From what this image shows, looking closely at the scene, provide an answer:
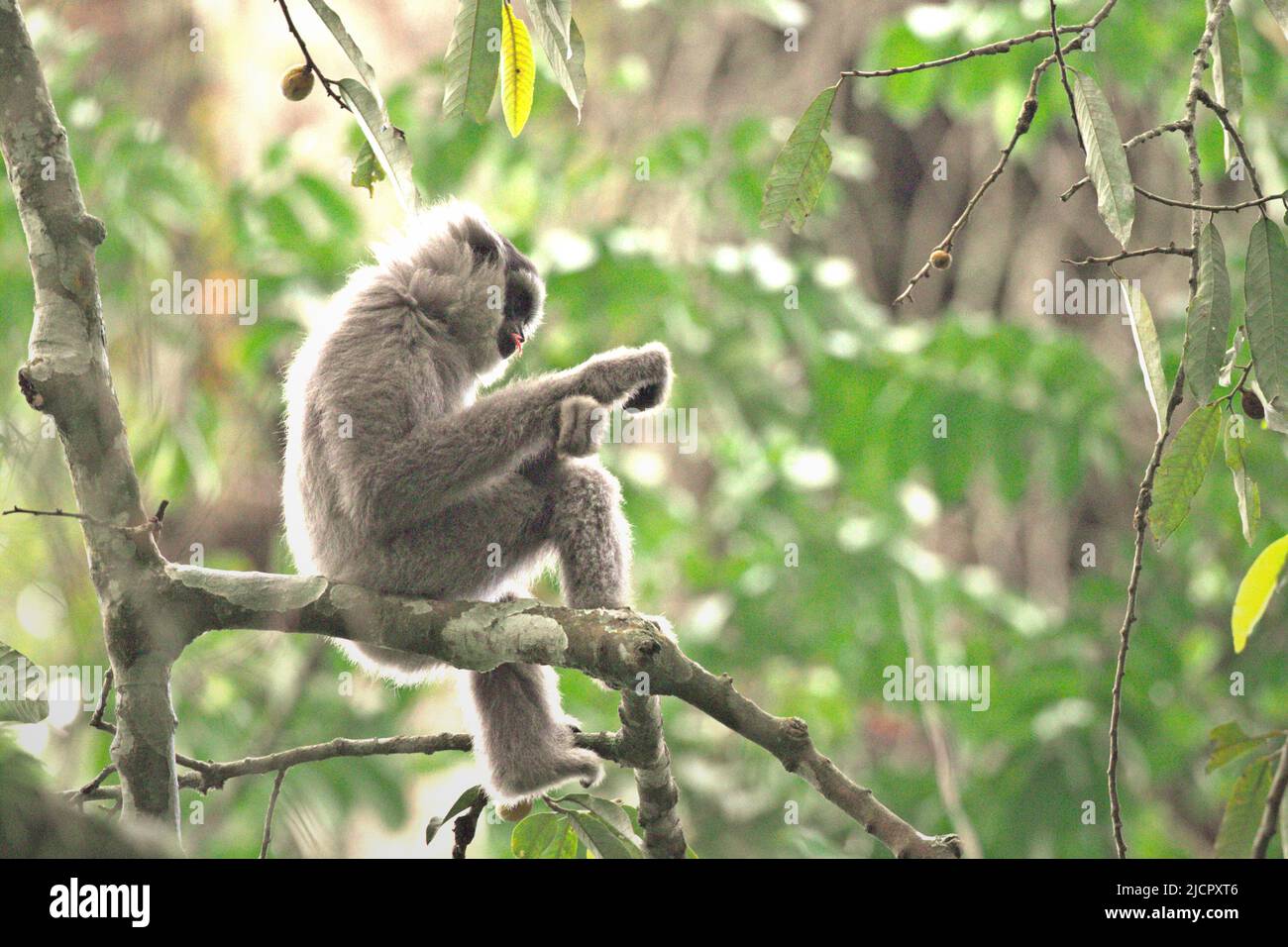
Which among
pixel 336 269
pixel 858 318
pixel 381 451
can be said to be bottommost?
pixel 381 451

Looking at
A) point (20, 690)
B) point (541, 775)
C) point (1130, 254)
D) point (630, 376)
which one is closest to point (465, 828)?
point (541, 775)

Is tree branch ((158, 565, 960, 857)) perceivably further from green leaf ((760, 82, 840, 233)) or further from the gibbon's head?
the gibbon's head

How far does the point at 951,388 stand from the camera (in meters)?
6.77

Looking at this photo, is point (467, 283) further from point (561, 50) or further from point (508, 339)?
point (561, 50)

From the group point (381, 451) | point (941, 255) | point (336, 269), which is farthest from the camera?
point (336, 269)

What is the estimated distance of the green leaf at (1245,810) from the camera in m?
3.01

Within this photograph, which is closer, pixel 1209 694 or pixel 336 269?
pixel 336 269

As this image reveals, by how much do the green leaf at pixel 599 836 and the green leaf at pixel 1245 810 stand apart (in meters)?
1.43

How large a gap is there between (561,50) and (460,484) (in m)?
1.37

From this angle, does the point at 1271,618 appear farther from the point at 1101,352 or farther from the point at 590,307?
the point at 590,307

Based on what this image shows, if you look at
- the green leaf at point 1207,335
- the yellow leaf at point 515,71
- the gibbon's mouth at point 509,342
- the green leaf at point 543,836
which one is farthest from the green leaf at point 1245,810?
the gibbon's mouth at point 509,342

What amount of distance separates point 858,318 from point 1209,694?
4.08 m

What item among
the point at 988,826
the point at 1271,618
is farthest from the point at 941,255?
the point at 1271,618

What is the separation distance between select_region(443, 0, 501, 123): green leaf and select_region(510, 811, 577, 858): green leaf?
1837 millimetres
